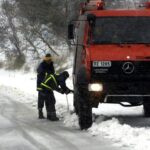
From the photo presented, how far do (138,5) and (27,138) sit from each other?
473 centimetres

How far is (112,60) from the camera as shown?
12.5 meters

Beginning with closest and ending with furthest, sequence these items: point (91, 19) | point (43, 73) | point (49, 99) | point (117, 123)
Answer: point (117, 123) < point (91, 19) < point (49, 99) < point (43, 73)

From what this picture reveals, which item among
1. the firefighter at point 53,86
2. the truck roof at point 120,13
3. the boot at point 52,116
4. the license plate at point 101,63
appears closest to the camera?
the license plate at point 101,63

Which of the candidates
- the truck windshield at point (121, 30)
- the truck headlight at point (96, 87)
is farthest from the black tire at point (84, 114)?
the truck windshield at point (121, 30)

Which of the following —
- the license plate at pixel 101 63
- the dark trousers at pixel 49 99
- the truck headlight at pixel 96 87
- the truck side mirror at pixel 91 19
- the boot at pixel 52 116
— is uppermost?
the truck side mirror at pixel 91 19

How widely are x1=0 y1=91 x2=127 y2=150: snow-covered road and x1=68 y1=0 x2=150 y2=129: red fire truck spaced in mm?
767

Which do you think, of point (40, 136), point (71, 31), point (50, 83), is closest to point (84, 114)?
point (40, 136)

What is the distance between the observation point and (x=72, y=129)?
41.9ft

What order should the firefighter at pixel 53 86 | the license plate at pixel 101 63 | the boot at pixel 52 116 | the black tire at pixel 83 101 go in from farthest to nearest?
the boot at pixel 52 116
the firefighter at pixel 53 86
the license plate at pixel 101 63
the black tire at pixel 83 101

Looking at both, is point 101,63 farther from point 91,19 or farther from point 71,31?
point 71,31

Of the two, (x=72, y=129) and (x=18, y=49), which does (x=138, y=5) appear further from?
(x=18, y=49)

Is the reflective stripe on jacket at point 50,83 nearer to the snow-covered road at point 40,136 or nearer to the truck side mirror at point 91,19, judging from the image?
the snow-covered road at point 40,136

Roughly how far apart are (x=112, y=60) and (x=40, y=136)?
7.44 feet

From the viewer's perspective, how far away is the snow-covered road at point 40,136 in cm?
1059
